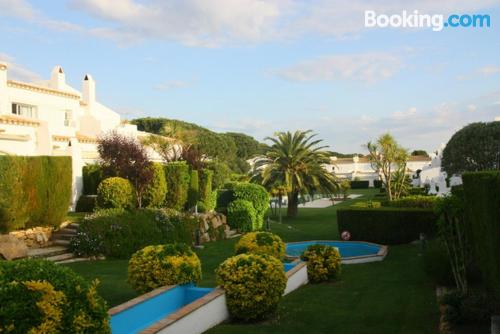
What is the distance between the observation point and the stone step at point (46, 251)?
48.5ft

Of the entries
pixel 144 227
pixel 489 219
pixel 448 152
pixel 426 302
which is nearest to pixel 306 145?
pixel 448 152

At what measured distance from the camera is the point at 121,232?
16.4 metres

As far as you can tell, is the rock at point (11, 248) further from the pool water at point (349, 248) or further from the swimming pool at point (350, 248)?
the pool water at point (349, 248)

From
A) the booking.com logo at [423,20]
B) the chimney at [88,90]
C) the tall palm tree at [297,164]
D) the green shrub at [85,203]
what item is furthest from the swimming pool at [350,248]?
the chimney at [88,90]

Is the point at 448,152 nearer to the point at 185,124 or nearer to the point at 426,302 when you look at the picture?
the point at 426,302

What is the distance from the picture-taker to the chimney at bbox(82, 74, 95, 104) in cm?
4247

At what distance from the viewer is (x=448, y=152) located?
90.3 ft

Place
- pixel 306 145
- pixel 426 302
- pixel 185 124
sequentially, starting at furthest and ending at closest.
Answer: pixel 185 124 < pixel 306 145 < pixel 426 302

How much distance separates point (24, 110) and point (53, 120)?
1969 mm

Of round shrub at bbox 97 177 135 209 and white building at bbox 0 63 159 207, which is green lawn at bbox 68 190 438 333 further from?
white building at bbox 0 63 159 207

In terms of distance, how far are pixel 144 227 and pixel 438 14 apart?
38.2 ft

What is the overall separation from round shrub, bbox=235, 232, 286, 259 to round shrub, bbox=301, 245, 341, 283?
88 centimetres

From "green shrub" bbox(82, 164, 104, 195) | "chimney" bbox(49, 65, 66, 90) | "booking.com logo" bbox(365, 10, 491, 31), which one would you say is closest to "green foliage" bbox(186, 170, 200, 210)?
"green shrub" bbox(82, 164, 104, 195)

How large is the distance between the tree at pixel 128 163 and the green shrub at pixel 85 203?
9.98ft
